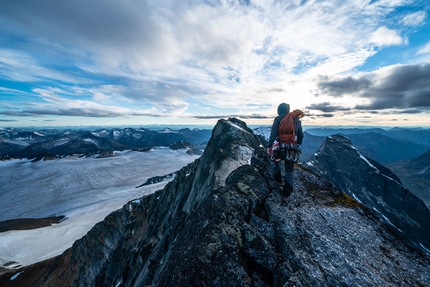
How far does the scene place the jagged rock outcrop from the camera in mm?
118625

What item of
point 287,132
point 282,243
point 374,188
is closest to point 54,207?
point 282,243

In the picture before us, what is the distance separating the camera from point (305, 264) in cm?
755

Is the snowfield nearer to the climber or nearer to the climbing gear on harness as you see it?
the climber

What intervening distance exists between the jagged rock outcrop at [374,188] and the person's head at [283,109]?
146 metres

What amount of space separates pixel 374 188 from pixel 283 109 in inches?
7350

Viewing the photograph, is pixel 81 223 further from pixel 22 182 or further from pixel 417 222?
pixel 417 222

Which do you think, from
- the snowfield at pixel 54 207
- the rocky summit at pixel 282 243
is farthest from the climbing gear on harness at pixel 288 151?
the snowfield at pixel 54 207

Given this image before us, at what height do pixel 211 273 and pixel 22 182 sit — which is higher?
pixel 211 273

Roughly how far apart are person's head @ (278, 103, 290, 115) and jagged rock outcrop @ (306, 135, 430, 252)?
146341mm

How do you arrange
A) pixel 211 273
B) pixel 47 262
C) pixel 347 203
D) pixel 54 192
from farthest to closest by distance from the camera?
pixel 54 192 → pixel 47 262 → pixel 347 203 → pixel 211 273

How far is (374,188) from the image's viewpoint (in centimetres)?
14888

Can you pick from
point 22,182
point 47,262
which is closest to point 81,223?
point 47,262

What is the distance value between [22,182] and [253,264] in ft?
899

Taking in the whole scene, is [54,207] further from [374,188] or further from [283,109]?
[374,188]
